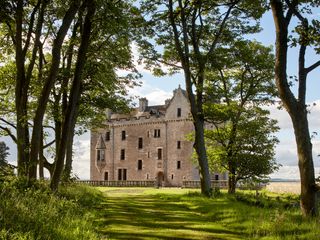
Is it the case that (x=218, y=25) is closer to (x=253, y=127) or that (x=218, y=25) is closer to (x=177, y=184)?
(x=253, y=127)

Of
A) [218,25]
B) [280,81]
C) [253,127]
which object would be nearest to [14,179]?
[280,81]

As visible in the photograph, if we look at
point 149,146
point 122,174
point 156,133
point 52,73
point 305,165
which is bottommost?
point 122,174

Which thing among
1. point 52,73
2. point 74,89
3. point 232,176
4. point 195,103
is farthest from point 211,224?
point 232,176

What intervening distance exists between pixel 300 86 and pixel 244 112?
18629mm

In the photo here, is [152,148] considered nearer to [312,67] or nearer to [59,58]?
[59,58]

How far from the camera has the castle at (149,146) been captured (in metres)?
60.8

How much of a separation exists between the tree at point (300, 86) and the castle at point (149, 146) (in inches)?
1837

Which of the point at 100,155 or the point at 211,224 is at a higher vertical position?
the point at 100,155

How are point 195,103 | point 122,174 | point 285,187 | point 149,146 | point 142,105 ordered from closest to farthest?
1. point 195,103
2. point 285,187
3. point 149,146
4. point 122,174
5. point 142,105

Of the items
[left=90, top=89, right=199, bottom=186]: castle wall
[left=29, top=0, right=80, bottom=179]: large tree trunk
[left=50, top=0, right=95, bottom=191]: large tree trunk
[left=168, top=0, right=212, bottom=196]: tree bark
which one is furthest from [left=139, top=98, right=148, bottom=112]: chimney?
[left=50, top=0, right=95, bottom=191]: large tree trunk

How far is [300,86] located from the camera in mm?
11750

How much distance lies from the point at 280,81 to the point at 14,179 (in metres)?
9.02

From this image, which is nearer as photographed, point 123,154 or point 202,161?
point 202,161

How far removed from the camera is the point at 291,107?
1157 centimetres
